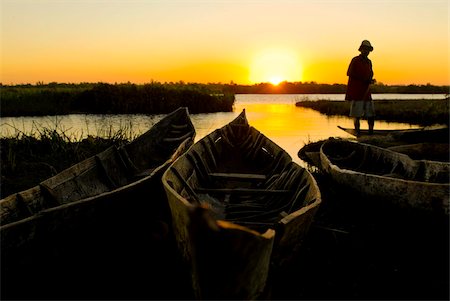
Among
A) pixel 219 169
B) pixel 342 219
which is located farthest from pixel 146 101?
pixel 342 219

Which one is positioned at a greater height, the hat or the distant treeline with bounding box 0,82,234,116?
the hat

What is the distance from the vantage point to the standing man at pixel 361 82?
10.5 meters

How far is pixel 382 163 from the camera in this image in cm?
673

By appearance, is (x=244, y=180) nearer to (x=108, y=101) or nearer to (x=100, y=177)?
(x=100, y=177)

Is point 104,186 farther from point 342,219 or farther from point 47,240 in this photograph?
point 342,219

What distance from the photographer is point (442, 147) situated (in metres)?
7.82

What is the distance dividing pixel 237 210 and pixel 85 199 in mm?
2034

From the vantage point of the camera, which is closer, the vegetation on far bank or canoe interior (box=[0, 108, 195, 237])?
canoe interior (box=[0, 108, 195, 237])

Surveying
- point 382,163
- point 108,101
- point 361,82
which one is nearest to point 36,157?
point 382,163

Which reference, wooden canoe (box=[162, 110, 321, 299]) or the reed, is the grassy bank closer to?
wooden canoe (box=[162, 110, 321, 299])

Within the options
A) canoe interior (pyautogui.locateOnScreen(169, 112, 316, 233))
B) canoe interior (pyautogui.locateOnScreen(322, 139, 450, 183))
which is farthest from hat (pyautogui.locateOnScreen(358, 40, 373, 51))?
canoe interior (pyautogui.locateOnScreen(169, 112, 316, 233))

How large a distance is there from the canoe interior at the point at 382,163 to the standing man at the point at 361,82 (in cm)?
293

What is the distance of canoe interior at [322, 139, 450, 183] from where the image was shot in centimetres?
529

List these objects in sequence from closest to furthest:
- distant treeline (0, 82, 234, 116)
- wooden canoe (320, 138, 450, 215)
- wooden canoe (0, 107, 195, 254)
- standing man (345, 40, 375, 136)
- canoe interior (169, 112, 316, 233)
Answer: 1. wooden canoe (0, 107, 195, 254)
2. wooden canoe (320, 138, 450, 215)
3. canoe interior (169, 112, 316, 233)
4. standing man (345, 40, 375, 136)
5. distant treeline (0, 82, 234, 116)
